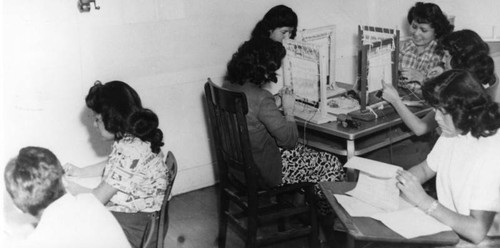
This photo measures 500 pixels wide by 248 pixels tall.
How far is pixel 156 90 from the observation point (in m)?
3.29

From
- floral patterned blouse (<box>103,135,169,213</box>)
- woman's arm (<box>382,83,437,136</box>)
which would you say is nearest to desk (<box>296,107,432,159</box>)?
woman's arm (<box>382,83,437,136</box>)

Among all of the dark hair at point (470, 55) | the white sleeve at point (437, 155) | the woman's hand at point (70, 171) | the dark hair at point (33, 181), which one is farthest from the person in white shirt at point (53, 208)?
the dark hair at point (470, 55)

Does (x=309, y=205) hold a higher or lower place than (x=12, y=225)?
lower

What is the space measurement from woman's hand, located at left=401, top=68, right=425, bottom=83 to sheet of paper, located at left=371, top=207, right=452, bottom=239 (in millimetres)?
1632

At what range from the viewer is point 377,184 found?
1781 mm

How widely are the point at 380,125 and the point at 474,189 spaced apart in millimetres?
985

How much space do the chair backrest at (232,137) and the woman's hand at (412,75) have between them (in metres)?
1.23

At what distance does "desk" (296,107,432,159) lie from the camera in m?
2.58

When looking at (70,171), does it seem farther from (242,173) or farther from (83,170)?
(242,173)

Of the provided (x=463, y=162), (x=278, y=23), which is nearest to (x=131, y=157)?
(x=463, y=162)

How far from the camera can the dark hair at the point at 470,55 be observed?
9.02ft

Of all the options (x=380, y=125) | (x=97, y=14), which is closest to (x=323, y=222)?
(x=380, y=125)

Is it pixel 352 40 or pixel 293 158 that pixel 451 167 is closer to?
pixel 293 158

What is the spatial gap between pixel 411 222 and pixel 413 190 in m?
0.10
